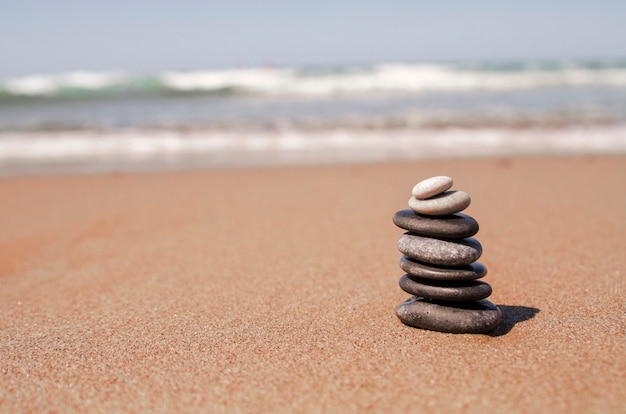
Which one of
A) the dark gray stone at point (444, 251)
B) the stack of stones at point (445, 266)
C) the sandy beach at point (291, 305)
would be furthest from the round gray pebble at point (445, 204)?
the sandy beach at point (291, 305)

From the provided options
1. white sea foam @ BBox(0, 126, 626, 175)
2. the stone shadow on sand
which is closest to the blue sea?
white sea foam @ BBox(0, 126, 626, 175)

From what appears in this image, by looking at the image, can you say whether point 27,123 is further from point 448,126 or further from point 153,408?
point 153,408

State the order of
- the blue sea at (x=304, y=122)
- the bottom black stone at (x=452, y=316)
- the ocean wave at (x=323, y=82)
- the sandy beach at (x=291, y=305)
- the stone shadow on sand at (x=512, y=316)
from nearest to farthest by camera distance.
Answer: the sandy beach at (x=291, y=305) < the bottom black stone at (x=452, y=316) < the stone shadow on sand at (x=512, y=316) < the blue sea at (x=304, y=122) < the ocean wave at (x=323, y=82)

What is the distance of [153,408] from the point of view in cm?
225

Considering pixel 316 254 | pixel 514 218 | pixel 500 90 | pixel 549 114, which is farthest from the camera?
pixel 500 90

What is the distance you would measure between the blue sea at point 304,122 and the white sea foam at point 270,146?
2 cm

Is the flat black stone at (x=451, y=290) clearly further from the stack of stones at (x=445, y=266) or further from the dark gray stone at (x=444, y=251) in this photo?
the dark gray stone at (x=444, y=251)

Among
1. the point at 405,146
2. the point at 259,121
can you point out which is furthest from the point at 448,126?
the point at 259,121

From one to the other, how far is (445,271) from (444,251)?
0.10 meters

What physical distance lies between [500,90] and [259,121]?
11618mm

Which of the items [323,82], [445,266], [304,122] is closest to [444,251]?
[445,266]

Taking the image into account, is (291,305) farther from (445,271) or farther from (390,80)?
(390,80)

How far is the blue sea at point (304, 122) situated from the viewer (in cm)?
964

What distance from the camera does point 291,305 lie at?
11.1 feet
